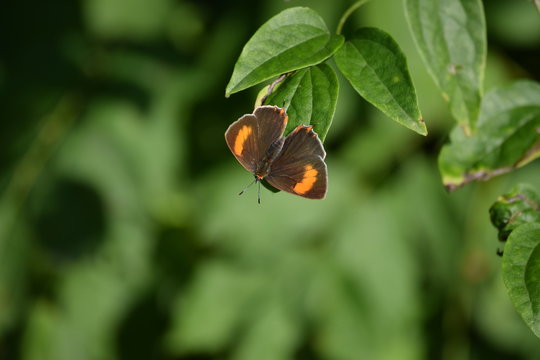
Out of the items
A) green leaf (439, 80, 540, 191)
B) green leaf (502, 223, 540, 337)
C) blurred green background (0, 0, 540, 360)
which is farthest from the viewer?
blurred green background (0, 0, 540, 360)

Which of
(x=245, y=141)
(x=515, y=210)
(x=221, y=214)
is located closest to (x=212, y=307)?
(x=221, y=214)

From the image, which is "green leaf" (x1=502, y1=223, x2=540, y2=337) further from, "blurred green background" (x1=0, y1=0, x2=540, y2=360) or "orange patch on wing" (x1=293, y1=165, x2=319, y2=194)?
"blurred green background" (x1=0, y1=0, x2=540, y2=360)

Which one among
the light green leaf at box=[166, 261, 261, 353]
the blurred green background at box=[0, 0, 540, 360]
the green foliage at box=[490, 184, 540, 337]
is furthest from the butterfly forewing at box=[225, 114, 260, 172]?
the light green leaf at box=[166, 261, 261, 353]

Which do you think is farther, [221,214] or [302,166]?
[221,214]

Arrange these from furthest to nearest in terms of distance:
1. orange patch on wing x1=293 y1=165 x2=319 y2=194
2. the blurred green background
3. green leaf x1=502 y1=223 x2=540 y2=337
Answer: the blurred green background, orange patch on wing x1=293 y1=165 x2=319 y2=194, green leaf x1=502 y1=223 x2=540 y2=337

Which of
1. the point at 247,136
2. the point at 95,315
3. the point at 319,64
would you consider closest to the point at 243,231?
Result: the point at 95,315

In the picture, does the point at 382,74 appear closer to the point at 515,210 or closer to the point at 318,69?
the point at 318,69

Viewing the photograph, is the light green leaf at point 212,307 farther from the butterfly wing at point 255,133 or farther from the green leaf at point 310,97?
the green leaf at point 310,97
